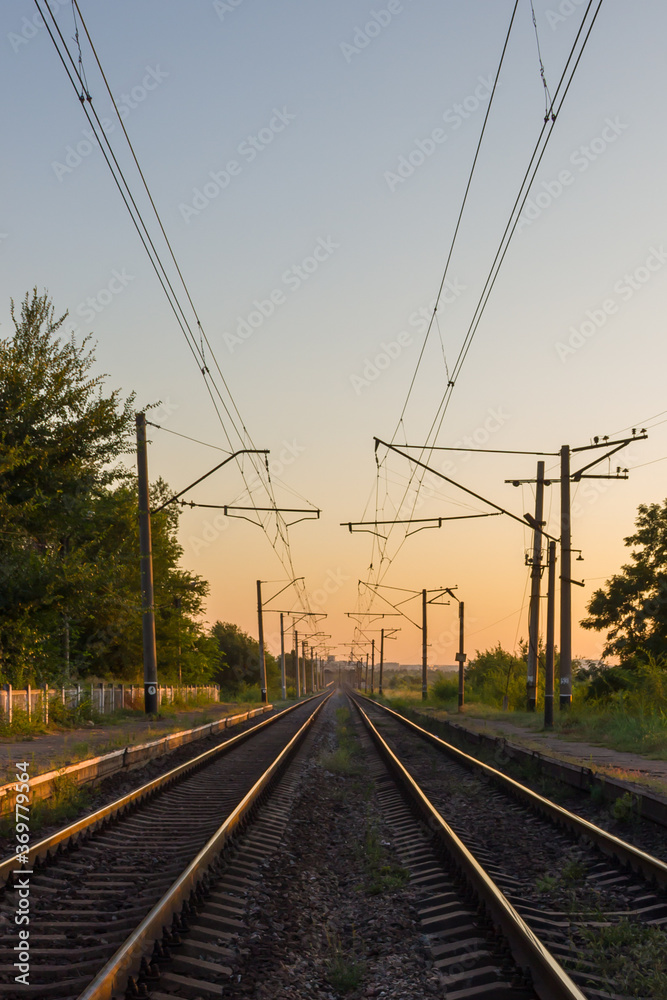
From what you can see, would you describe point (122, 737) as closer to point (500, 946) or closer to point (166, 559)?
point (500, 946)

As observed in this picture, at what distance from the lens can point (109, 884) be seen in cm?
752

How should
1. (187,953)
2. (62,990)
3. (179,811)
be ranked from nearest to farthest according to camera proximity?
(62,990) < (187,953) < (179,811)

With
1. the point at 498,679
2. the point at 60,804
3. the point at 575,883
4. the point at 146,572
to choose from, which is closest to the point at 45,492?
the point at 146,572

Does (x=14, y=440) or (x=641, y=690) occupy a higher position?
(x=14, y=440)

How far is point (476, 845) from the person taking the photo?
32.5 feet

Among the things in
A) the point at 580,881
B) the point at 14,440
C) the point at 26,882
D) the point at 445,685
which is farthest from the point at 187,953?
the point at 445,685

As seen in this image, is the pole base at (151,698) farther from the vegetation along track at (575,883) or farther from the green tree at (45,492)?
the vegetation along track at (575,883)

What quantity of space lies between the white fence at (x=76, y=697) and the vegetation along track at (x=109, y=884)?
9116 millimetres

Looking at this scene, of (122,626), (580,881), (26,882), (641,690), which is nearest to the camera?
(26,882)

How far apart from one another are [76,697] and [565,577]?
51.2ft

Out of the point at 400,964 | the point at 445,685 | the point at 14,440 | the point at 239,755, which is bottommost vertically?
the point at 445,685

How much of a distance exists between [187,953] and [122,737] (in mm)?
15782

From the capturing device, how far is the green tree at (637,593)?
4722cm

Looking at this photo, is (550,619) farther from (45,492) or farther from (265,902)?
(265,902)
